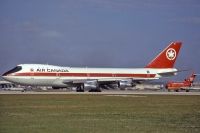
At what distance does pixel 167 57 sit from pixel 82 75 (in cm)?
1615

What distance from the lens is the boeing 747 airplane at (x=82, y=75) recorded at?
234 feet

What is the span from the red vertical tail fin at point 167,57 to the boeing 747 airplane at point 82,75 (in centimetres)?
17

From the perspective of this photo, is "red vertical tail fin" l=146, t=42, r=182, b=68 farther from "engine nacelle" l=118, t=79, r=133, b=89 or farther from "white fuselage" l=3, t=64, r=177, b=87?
"engine nacelle" l=118, t=79, r=133, b=89

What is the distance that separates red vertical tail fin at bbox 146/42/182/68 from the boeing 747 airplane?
6.6 inches

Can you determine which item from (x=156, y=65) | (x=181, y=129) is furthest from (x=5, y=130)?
(x=156, y=65)

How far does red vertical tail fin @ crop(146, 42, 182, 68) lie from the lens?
3216 inches

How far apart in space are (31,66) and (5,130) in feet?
181

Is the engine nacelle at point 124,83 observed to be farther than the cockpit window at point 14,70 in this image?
Yes

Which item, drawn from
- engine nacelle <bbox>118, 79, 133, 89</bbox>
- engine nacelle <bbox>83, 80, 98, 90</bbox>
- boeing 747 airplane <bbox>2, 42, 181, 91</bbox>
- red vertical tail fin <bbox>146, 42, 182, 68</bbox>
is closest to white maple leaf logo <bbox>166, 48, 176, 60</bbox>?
red vertical tail fin <bbox>146, 42, 182, 68</bbox>

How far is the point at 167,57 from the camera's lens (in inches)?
3248

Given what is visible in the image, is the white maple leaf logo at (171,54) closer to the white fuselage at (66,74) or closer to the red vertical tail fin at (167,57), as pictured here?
the red vertical tail fin at (167,57)

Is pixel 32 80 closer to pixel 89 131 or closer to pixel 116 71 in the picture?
pixel 116 71

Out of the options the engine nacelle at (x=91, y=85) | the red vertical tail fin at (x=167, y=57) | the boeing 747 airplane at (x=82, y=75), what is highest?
the red vertical tail fin at (x=167, y=57)

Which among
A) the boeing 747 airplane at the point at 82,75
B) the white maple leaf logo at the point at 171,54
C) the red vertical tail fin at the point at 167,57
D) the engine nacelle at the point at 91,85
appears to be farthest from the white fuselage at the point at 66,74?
the white maple leaf logo at the point at 171,54
